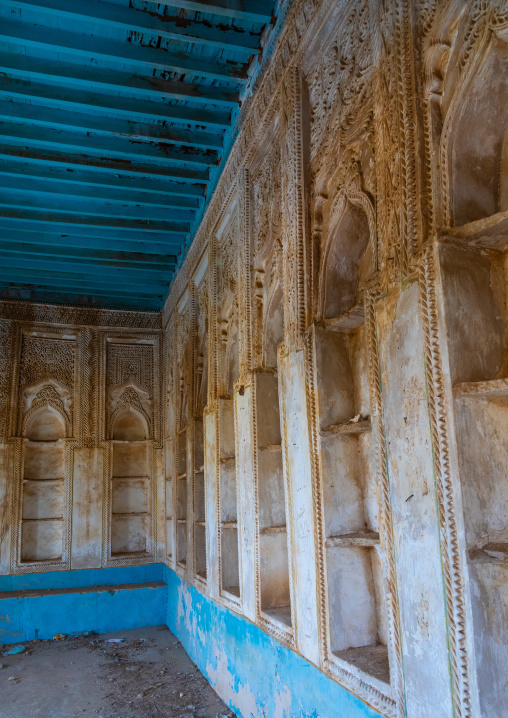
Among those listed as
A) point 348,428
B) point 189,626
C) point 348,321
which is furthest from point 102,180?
point 189,626

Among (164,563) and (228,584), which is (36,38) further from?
(164,563)

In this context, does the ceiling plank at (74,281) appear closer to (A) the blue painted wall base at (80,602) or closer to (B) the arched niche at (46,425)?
(B) the arched niche at (46,425)

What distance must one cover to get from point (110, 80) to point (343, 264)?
7.78 ft

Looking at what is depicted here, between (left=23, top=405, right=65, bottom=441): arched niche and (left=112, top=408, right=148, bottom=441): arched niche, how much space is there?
726 millimetres

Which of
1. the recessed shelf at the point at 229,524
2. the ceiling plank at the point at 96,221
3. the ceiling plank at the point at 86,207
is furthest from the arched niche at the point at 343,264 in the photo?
the ceiling plank at the point at 96,221

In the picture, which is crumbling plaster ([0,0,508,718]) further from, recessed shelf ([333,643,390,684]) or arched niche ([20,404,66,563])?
arched niche ([20,404,66,563])

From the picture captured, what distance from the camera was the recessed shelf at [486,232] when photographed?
1758 millimetres

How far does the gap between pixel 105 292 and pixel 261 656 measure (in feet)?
18.1

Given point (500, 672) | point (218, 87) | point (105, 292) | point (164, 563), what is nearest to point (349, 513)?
point (500, 672)

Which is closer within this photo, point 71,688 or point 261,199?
point 261,199

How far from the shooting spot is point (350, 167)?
2.62m

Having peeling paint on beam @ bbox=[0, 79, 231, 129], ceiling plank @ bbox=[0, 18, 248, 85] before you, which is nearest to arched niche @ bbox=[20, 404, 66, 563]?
peeling paint on beam @ bbox=[0, 79, 231, 129]

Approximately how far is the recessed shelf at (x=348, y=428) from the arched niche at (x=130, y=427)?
5585 mm

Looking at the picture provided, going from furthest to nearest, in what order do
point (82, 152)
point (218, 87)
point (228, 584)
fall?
1. point (82, 152)
2. point (228, 584)
3. point (218, 87)
